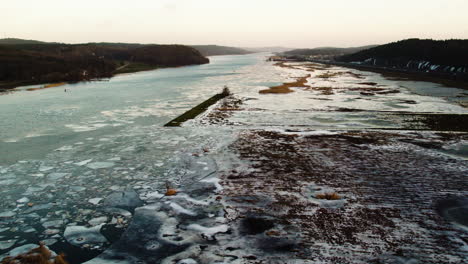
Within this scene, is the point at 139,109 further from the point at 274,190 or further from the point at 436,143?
the point at 436,143

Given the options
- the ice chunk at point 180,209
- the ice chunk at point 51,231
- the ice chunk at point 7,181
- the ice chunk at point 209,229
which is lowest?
the ice chunk at point 51,231

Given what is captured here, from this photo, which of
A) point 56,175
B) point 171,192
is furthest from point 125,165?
point 171,192

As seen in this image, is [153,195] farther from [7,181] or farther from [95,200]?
[7,181]

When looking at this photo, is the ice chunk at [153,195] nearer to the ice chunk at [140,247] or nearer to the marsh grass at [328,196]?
the ice chunk at [140,247]

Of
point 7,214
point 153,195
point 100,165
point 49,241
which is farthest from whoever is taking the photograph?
point 100,165

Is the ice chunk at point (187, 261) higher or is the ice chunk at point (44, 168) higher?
the ice chunk at point (44, 168)

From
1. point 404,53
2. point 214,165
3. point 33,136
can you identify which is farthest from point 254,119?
point 404,53

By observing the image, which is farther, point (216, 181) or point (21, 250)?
point (216, 181)

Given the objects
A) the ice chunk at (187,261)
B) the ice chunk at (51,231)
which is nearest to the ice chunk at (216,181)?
the ice chunk at (187,261)
